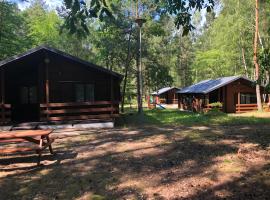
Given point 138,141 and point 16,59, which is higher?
point 16,59

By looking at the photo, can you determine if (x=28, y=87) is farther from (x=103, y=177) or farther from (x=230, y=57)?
(x=230, y=57)

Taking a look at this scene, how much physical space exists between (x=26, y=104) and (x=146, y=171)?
1454 centimetres

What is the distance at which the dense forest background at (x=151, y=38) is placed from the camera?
36.9 metres

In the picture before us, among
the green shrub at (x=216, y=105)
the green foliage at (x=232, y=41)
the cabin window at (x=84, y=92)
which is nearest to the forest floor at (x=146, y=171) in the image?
the cabin window at (x=84, y=92)

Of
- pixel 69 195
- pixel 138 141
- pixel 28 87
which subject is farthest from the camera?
pixel 28 87

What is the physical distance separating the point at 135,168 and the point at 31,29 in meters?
54.0

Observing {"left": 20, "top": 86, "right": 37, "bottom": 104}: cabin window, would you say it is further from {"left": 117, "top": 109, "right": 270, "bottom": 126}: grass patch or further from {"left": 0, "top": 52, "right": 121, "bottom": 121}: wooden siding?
{"left": 117, "top": 109, "right": 270, "bottom": 126}: grass patch

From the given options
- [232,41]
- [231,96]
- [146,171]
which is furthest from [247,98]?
[146,171]

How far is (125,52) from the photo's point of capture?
37906 millimetres

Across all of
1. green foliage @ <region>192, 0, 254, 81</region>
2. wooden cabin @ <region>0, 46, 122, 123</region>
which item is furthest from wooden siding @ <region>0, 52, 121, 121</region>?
green foliage @ <region>192, 0, 254, 81</region>

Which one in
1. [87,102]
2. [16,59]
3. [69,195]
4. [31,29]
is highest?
[31,29]

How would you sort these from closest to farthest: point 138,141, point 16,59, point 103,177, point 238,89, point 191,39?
point 103,177
point 138,141
point 16,59
point 238,89
point 191,39

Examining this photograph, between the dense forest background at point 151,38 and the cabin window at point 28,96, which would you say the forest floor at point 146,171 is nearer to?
the dense forest background at point 151,38

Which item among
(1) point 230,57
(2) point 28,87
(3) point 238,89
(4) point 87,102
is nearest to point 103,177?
(4) point 87,102
